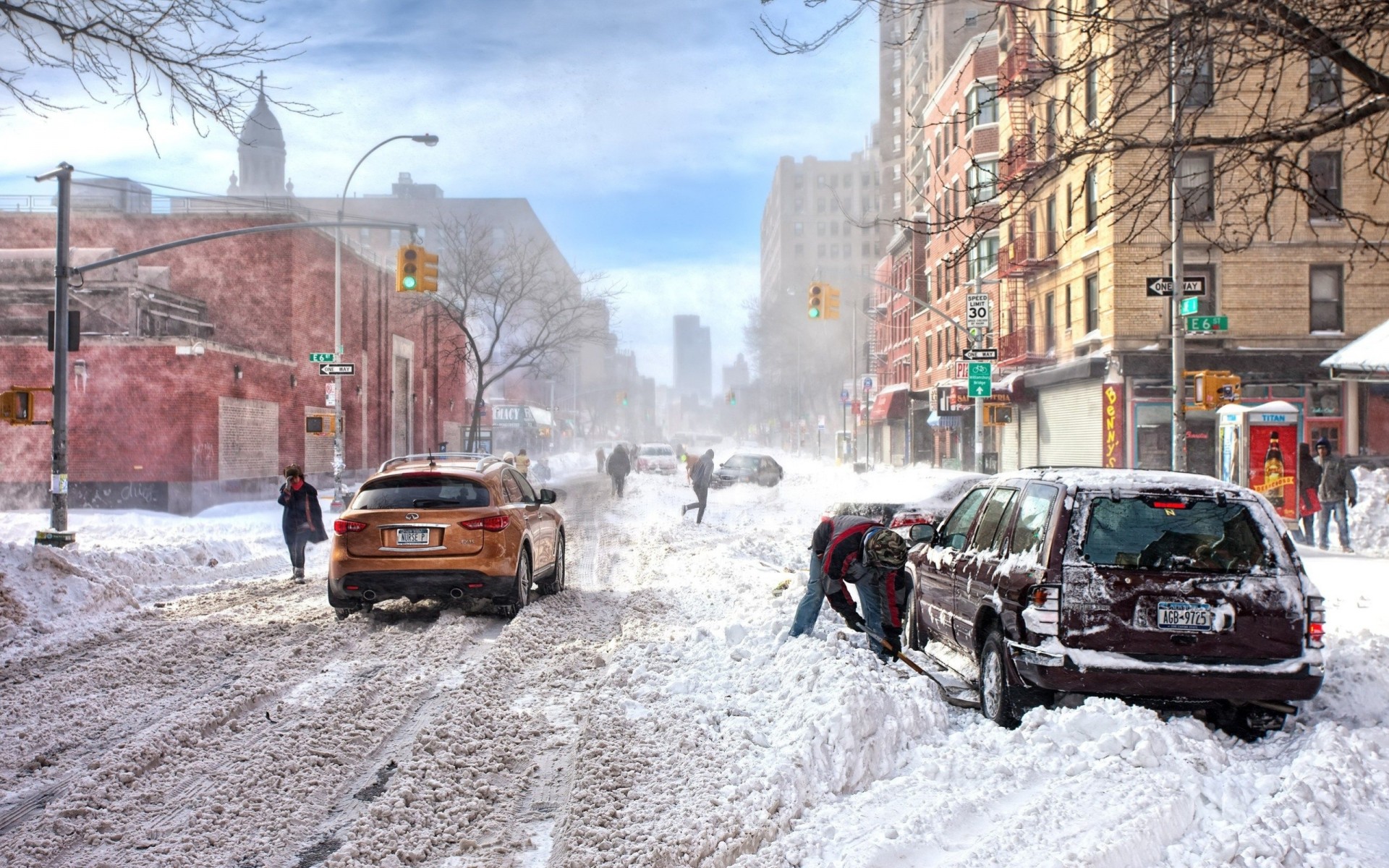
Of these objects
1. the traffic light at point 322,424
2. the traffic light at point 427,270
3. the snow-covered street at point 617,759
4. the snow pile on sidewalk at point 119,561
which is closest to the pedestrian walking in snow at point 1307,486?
the snow-covered street at point 617,759

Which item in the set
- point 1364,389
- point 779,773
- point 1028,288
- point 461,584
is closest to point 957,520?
point 779,773

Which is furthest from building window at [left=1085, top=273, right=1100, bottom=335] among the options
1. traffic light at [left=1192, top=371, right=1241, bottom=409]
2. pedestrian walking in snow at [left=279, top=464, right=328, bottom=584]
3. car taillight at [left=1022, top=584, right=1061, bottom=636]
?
car taillight at [left=1022, top=584, right=1061, bottom=636]

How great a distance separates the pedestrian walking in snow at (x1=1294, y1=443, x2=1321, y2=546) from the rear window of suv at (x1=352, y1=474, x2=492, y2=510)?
548 inches

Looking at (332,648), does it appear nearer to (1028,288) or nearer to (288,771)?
(288,771)

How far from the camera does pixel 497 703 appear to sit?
287 inches

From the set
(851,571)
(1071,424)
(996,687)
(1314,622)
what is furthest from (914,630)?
(1071,424)

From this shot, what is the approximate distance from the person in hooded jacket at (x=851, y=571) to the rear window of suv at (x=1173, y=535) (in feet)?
7.30

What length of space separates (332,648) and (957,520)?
18.2 feet

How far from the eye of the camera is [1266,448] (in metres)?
19.6

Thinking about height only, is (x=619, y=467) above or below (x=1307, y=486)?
below

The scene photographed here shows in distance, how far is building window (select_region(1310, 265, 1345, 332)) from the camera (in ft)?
94.8

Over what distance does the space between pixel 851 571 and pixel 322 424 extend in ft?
64.2

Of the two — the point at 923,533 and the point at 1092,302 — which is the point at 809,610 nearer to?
the point at 923,533

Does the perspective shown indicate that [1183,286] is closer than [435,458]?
No
